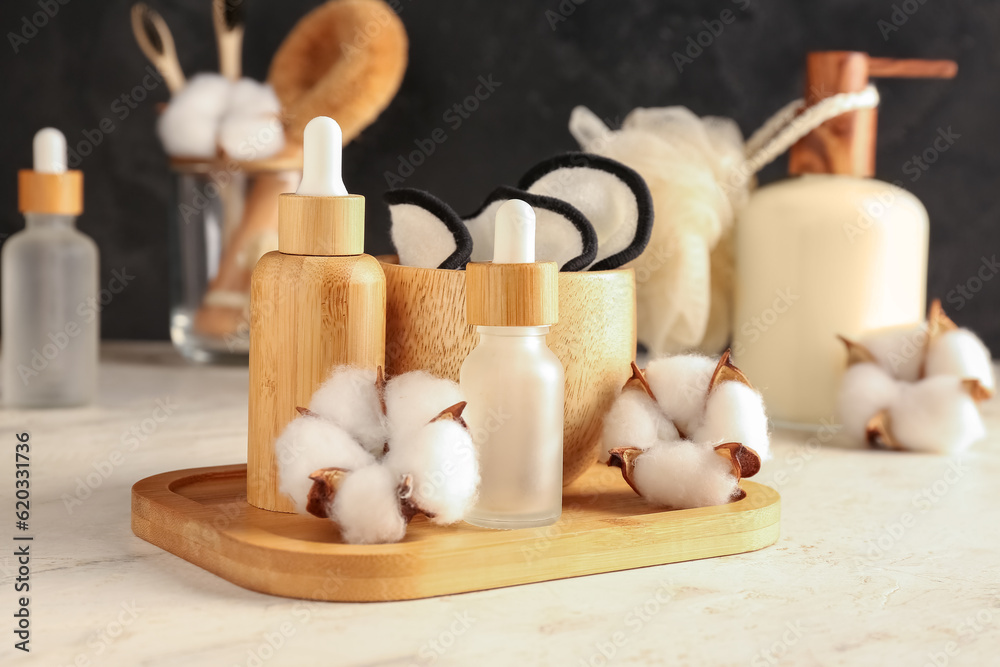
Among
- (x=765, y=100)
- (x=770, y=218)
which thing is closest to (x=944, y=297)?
(x=765, y=100)

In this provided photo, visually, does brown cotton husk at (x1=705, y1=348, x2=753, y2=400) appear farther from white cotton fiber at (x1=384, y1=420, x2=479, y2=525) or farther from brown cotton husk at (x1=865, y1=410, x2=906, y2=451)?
brown cotton husk at (x1=865, y1=410, x2=906, y2=451)

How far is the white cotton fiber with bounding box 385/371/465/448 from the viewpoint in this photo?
0.47m

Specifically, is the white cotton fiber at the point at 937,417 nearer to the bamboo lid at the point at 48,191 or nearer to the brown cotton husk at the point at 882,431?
the brown cotton husk at the point at 882,431

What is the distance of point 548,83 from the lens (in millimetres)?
1150

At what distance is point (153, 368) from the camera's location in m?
1.06

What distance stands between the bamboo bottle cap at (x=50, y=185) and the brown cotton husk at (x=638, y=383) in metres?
0.50

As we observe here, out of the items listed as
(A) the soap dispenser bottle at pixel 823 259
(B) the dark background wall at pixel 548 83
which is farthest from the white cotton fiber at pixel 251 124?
(A) the soap dispenser bottle at pixel 823 259

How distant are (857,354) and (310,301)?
1.51ft

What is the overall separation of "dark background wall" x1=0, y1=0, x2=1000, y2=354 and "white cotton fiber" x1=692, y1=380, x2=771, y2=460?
66cm

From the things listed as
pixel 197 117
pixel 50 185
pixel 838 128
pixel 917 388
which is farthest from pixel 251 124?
pixel 917 388

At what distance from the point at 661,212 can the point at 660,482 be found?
38cm

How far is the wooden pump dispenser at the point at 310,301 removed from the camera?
50 cm

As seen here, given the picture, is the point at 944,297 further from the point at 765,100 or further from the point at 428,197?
the point at 428,197

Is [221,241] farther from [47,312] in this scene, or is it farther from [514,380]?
[514,380]
